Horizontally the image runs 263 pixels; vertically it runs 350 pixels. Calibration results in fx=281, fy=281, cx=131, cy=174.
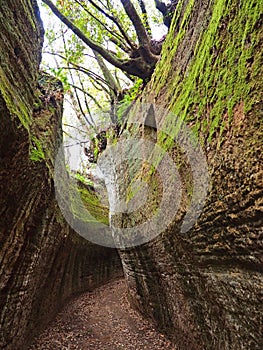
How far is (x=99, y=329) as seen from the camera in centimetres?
639

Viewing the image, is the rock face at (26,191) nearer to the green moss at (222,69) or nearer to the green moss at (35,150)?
the green moss at (35,150)

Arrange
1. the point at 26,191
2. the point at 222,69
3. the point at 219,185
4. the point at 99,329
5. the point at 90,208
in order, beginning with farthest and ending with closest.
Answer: the point at 90,208 → the point at 99,329 → the point at 26,191 → the point at 222,69 → the point at 219,185

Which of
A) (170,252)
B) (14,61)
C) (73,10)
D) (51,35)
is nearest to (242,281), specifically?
(170,252)

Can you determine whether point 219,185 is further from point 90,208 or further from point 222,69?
point 90,208

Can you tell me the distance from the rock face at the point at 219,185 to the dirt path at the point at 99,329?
95 cm

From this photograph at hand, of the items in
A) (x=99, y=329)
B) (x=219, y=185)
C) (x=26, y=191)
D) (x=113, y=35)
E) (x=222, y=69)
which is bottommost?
(x=99, y=329)

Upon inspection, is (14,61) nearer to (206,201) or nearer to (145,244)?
(206,201)

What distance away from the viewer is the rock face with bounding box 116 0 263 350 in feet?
8.02

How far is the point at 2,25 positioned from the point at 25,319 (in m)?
4.46

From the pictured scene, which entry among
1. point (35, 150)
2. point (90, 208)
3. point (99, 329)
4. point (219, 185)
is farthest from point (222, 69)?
point (90, 208)

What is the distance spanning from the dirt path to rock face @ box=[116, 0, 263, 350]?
95 cm

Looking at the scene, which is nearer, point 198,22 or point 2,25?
point 2,25

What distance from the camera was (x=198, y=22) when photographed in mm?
4418

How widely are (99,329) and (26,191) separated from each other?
4.12 metres
